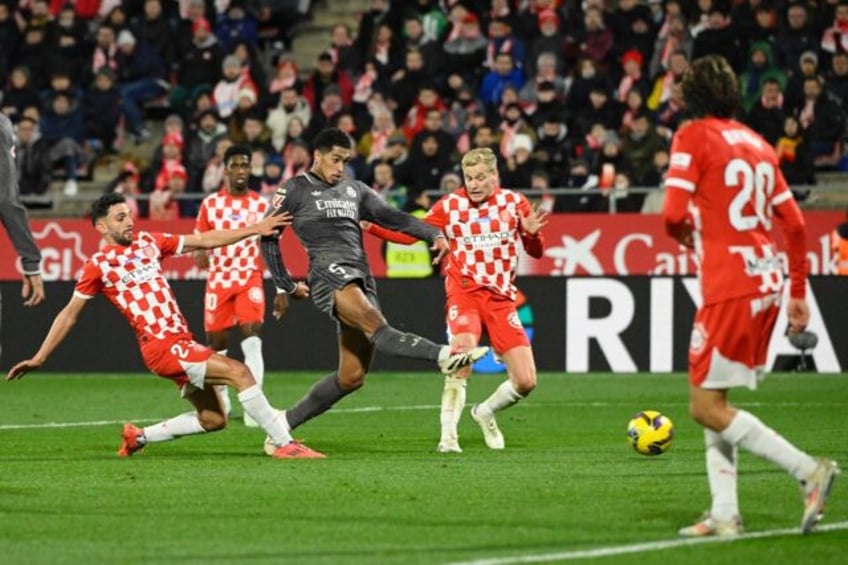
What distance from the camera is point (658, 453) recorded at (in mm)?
12148

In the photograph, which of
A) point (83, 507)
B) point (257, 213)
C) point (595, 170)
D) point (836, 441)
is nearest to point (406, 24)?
point (595, 170)

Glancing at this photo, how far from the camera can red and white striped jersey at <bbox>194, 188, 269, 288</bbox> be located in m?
16.7

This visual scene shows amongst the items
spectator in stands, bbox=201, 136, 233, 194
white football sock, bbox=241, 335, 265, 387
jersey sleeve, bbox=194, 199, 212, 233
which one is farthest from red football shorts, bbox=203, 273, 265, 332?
spectator in stands, bbox=201, 136, 233, 194

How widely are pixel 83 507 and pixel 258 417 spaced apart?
2.78 meters

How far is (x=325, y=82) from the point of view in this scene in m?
27.8

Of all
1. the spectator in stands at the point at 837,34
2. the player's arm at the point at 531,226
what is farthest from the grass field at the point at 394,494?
the spectator in stands at the point at 837,34

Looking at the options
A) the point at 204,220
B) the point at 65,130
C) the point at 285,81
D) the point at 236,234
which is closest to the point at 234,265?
the point at 204,220

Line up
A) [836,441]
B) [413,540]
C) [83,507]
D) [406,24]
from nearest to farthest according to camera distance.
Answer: [413,540]
[83,507]
[836,441]
[406,24]

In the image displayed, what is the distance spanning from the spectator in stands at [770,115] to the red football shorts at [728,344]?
1604cm

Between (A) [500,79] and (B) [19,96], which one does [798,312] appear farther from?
(B) [19,96]

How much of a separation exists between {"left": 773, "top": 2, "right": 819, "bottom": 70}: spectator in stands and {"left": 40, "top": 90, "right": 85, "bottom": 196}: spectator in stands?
10766 millimetres

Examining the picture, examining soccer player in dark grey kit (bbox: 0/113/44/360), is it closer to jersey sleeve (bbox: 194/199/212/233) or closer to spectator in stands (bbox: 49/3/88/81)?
jersey sleeve (bbox: 194/199/212/233)

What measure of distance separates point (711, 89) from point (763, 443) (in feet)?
5.44

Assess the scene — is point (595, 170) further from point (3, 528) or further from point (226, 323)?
point (3, 528)
